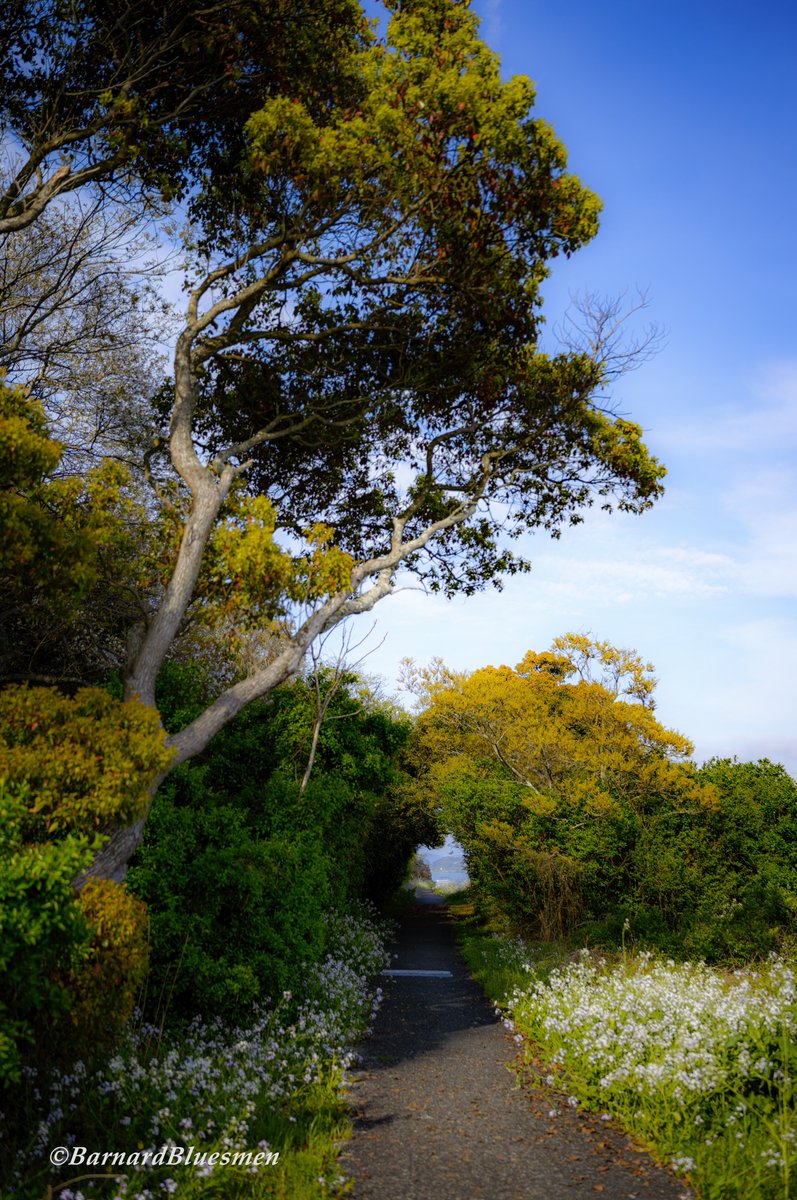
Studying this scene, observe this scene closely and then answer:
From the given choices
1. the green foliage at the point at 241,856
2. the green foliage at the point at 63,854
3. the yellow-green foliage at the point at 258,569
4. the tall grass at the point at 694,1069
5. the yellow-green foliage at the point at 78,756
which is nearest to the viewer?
the green foliage at the point at 63,854

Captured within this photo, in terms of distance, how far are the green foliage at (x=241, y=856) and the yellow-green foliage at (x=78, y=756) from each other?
1.68m

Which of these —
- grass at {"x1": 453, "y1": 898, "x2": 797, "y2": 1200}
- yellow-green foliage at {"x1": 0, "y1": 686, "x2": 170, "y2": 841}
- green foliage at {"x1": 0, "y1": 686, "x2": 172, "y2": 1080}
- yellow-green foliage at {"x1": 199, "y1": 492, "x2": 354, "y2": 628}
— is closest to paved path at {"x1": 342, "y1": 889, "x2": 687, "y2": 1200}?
grass at {"x1": 453, "y1": 898, "x2": 797, "y2": 1200}

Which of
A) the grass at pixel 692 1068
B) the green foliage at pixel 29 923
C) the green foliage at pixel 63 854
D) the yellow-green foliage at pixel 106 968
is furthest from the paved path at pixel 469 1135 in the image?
the green foliage at pixel 29 923

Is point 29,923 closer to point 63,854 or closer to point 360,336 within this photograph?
point 63,854

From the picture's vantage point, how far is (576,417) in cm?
1186

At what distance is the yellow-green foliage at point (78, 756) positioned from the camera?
5.33 meters

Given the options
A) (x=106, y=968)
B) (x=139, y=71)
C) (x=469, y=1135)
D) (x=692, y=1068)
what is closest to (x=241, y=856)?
(x=106, y=968)

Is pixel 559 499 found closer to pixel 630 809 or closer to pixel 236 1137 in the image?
pixel 630 809

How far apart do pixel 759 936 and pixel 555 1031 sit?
21.0 feet

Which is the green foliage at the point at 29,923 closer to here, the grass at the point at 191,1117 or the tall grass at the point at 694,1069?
the grass at the point at 191,1117

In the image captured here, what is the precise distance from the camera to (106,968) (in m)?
5.32

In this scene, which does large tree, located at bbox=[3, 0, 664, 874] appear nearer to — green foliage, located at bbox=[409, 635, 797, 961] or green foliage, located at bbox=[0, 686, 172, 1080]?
green foliage, located at bbox=[0, 686, 172, 1080]

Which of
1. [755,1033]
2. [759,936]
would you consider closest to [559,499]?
[759,936]

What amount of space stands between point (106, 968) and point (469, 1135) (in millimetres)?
3015
